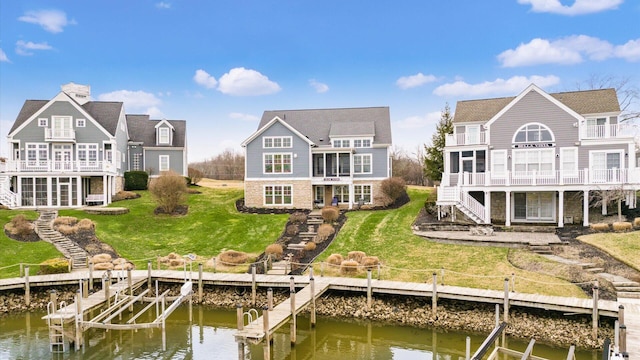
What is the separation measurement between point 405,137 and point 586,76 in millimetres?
30581

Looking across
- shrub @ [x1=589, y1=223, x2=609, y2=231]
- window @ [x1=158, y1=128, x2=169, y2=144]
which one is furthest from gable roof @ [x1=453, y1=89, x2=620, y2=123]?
window @ [x1=158, y1=128, x2=169, y2=144]

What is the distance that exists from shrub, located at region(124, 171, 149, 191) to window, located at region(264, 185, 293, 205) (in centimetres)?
1292

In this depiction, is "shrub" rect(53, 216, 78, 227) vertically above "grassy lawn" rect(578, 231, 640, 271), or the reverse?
"shrub" rect(53, 216, 78, 227)

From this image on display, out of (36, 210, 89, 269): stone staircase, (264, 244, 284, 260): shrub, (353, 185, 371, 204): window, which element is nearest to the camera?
(36, 210, 89, 269): stone staircase

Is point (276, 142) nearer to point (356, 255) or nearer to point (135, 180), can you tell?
point (135, 180)

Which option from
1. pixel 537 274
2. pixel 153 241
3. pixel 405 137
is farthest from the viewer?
pixel 405 137

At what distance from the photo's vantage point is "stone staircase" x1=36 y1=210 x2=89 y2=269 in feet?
79.9

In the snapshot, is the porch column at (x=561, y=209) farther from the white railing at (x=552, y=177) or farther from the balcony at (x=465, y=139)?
the balcony at (x=465, y=139)

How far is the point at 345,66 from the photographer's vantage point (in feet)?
129

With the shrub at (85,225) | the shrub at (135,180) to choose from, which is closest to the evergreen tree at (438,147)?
the shrub at (135,180)

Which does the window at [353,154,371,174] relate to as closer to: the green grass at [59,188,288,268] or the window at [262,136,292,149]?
the window at [262,136,292,149]

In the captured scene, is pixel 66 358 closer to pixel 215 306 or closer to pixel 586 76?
pixel 215 306

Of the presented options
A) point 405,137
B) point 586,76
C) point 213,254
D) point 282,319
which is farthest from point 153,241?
point 405,137

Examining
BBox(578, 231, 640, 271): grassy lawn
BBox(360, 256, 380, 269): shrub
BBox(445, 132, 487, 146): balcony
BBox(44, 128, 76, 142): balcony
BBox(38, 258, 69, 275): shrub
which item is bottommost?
BBox(38, 258, 69, 275): shrub
